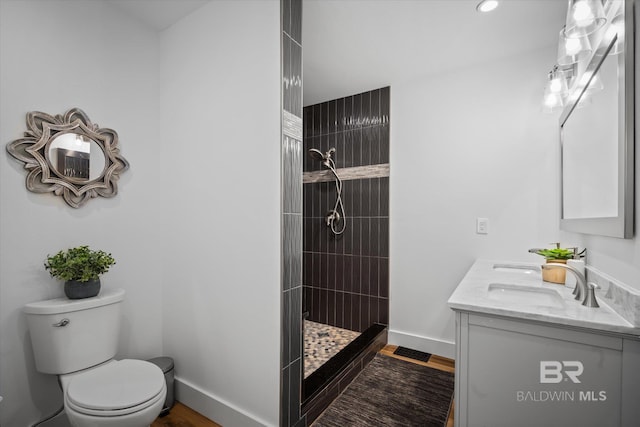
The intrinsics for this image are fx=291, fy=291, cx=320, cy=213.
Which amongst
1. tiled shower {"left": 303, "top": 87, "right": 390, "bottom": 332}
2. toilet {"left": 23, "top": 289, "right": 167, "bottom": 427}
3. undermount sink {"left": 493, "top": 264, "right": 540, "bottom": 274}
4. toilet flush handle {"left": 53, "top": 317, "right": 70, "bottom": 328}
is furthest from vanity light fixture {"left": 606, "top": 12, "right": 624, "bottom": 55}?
toilet flush handle {"left": 53, "top": 317, "right": 70, "bottom": 328}

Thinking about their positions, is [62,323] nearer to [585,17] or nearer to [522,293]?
[522,293]

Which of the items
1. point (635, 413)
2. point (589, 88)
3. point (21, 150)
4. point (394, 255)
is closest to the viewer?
point (635, 413)

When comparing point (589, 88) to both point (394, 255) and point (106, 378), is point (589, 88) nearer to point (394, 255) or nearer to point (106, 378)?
point (394, 255)

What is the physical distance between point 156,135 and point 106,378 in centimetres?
152

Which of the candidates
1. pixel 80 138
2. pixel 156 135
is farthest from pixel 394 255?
pixel 80 138

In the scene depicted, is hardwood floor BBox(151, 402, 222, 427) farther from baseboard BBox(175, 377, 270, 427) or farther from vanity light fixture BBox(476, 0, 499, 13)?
vanity light fixture BBox(476, 0, 499, 13)

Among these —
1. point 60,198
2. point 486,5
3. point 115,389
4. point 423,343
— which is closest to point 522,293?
point 423,343

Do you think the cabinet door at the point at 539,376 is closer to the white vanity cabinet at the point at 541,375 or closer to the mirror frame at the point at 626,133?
the white vanity cabinet at the point at 541,375

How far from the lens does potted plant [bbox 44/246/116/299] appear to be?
1.50 metres

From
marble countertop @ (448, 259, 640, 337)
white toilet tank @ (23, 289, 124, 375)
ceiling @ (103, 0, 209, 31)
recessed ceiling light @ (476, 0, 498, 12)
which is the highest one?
ceiling @ (103, 0, 209, 31)

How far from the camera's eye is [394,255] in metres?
2.71

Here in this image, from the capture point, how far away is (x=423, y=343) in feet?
8.38

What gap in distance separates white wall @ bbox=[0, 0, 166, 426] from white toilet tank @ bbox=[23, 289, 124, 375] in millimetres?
152

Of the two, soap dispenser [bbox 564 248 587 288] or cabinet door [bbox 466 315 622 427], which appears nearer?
cabinet door [bbox 466 315 622 427]
